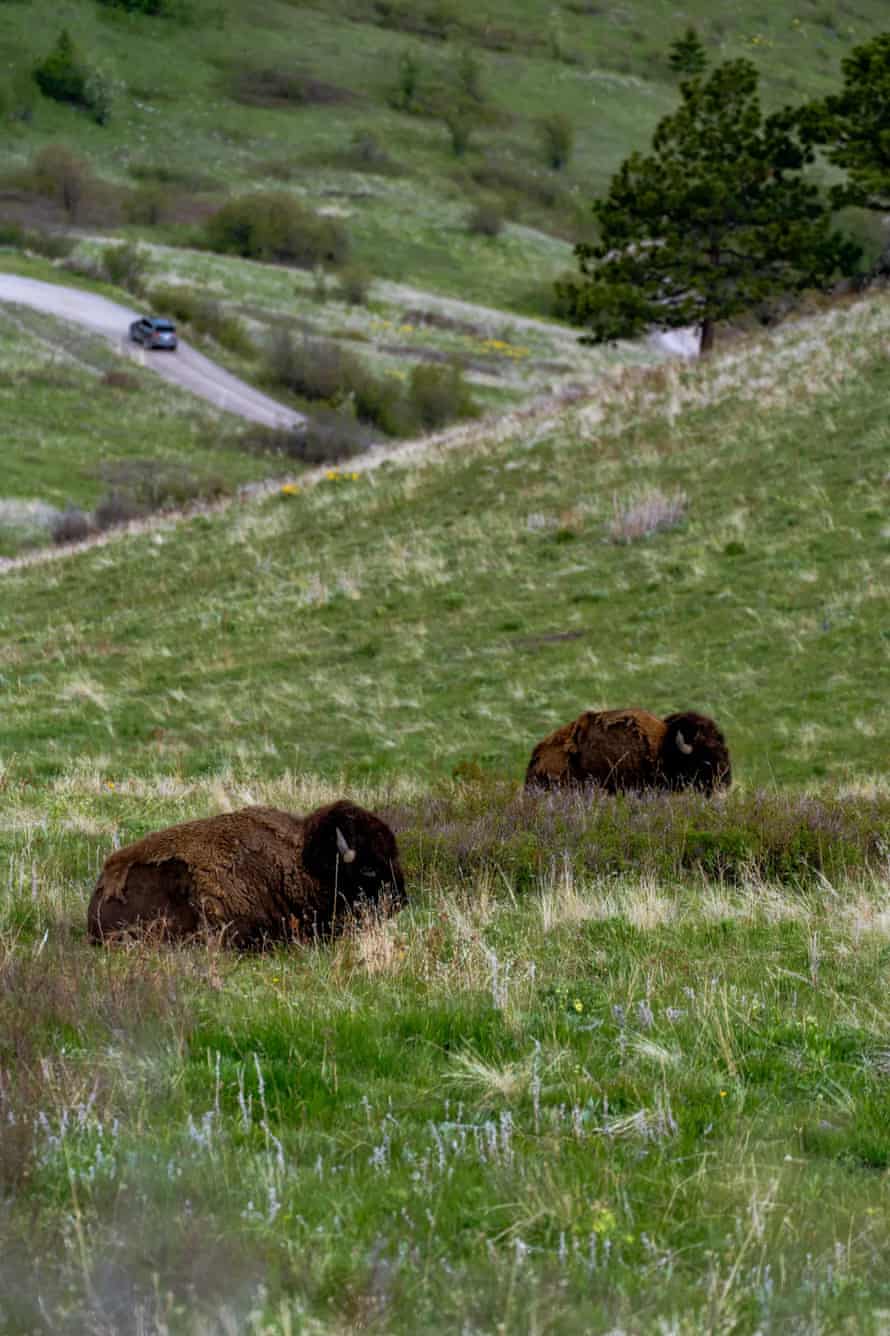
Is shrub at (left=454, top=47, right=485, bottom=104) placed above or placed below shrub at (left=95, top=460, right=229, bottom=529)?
above

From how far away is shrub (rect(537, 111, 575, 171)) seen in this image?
145 meters

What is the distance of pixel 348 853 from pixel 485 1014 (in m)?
2.28

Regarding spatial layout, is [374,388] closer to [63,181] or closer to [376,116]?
[63,181]

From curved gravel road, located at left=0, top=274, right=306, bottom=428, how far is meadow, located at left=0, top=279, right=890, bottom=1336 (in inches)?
1561

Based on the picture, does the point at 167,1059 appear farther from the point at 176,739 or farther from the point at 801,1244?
the point at 176,739

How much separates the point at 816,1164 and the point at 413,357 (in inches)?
2743

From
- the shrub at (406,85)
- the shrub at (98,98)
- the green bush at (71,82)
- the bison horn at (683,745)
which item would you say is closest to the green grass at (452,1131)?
the bison horn at (683,745)

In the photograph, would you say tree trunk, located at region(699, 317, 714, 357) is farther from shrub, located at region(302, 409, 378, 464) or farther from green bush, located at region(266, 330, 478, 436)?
green bush, located at region(266, 330, 478, 436)

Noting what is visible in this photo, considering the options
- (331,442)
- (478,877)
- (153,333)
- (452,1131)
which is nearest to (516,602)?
(478,877)

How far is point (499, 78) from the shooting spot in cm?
17138

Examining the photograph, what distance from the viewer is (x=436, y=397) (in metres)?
59.8

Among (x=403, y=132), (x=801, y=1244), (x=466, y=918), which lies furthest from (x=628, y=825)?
(x=403, y=132)

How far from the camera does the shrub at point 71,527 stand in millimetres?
38344

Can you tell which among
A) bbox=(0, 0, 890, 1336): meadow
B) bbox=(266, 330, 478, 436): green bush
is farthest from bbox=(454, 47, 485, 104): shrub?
bbox=(0, 0, 890, 1336): meadow
